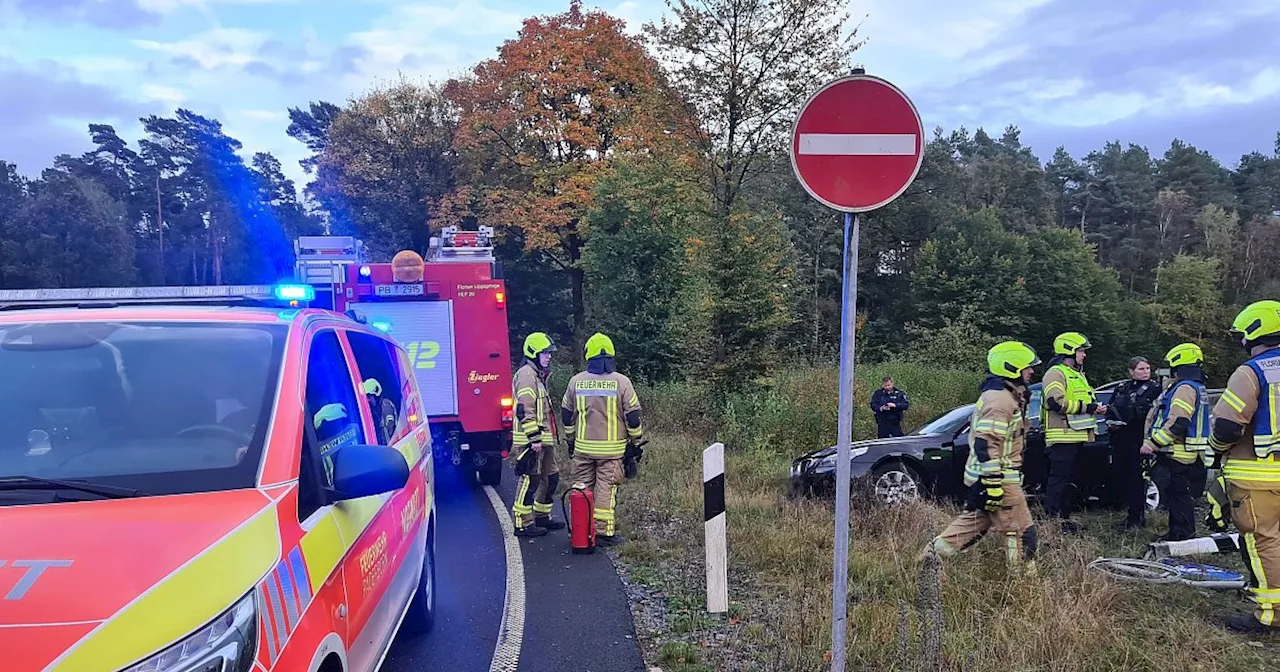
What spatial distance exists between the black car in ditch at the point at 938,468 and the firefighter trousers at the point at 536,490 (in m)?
2.80

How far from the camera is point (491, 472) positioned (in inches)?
418

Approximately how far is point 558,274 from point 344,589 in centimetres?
3371

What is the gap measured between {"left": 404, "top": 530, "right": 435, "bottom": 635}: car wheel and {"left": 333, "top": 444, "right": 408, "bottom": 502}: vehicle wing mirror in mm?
2135

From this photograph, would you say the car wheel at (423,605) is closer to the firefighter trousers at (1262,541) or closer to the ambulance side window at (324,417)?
the ambulance side window at (324,417)

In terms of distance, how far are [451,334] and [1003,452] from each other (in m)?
6.52

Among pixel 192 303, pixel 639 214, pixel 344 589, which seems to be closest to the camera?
pixel 344 589

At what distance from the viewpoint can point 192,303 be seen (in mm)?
3617

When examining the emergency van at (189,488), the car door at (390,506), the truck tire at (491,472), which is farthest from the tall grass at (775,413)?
the emergency van at (189,488)

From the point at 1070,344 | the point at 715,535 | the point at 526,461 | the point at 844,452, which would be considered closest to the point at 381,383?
the point at 715,535

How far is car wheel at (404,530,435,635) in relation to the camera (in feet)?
16.0

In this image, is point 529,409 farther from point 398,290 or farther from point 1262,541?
point 1262,541

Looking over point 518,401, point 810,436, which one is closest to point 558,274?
point 810,436

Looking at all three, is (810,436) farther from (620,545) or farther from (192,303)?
(192,303)

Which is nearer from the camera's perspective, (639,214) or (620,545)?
(620,545)
